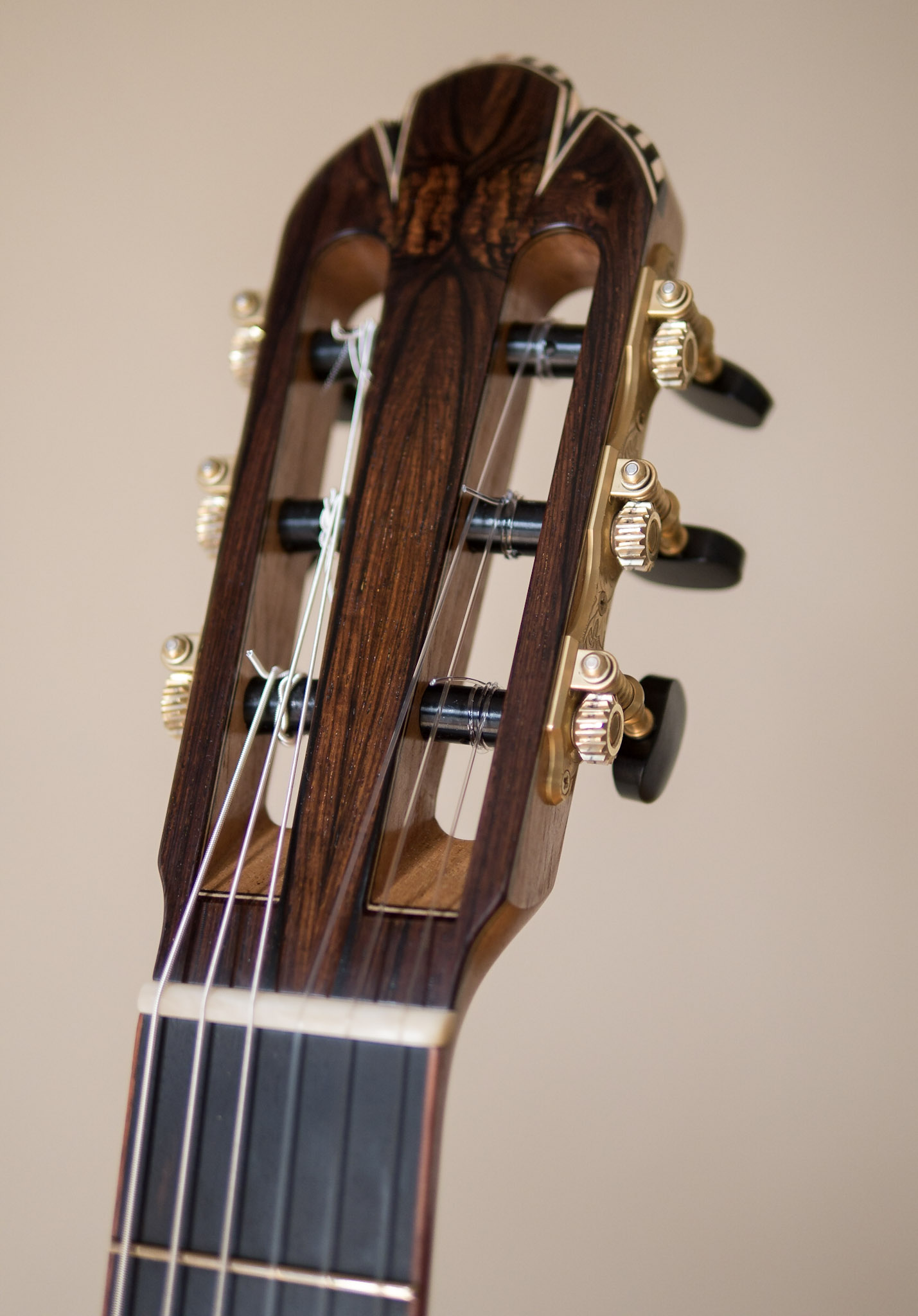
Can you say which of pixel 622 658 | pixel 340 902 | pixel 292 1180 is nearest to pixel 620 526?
pixel 340 902

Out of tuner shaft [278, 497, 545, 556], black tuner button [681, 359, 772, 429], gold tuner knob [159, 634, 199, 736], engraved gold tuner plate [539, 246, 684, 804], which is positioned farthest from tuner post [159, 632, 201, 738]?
black tuner button [681, 359, 772, 429]

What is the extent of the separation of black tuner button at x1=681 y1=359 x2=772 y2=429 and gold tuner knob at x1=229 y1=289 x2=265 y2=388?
0.25 m

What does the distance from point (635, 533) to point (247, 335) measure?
0.29 metres

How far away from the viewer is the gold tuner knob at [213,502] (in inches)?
27.4

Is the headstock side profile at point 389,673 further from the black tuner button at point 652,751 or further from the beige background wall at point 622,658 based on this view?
the beige background wall at point 622,658

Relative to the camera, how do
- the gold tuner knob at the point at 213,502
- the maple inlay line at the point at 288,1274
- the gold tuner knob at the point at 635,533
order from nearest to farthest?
the maple inlay line at the point at 288,1274 → the gold tuner knob at the point at 635,533 → the gold tuner knob at the point at 213,502

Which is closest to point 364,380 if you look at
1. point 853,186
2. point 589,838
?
point 589,838

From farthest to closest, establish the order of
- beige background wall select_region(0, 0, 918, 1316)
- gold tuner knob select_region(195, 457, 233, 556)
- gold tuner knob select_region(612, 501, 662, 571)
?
beige background wall select_region(0, 0, 918, 1316)
gold tuner knob select_region(195, 457, 233, 556)
gold tuner knob select_region(612, 501, 662, 571)

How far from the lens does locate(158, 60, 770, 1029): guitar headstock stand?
554 millimetres

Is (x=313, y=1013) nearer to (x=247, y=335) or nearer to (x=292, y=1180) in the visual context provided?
(x=292, y=1180)

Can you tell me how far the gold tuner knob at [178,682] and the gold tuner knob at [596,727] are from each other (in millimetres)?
209

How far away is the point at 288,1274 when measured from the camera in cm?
50

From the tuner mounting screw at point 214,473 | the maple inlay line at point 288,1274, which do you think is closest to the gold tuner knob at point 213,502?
the tuner mounting screw at point 214,473

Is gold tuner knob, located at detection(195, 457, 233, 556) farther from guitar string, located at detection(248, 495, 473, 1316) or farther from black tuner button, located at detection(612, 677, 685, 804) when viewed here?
black tuner button, located at detection(612, 677, 685, 804)
